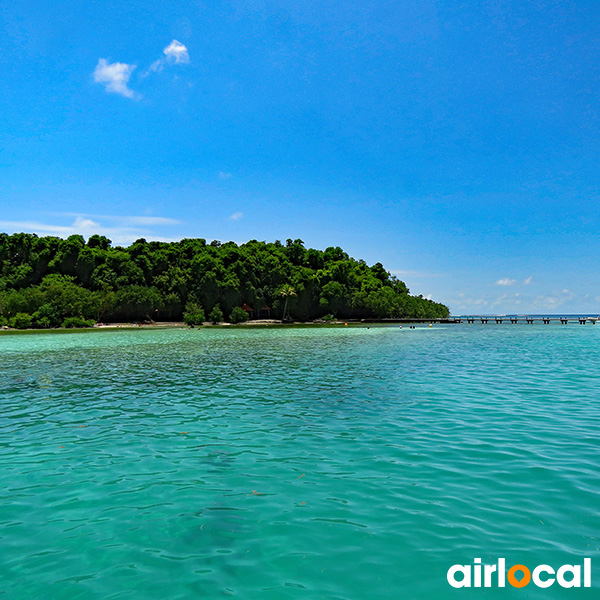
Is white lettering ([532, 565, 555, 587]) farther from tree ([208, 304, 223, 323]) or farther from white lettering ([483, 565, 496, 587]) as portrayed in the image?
tree ([208, 304, 223, 323])

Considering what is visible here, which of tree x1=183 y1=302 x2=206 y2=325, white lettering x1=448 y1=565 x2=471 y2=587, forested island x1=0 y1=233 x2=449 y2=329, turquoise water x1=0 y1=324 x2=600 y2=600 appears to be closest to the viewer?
white lettering x1=448 y1=565 x2=471 y2=587

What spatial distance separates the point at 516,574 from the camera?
19.2 ft

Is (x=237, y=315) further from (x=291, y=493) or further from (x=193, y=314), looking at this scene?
(x=291, y=493)

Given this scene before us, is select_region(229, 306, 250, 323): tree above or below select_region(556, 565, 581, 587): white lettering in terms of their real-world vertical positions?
above

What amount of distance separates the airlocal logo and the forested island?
4070 inches

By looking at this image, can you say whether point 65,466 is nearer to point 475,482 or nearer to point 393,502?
point 393,502

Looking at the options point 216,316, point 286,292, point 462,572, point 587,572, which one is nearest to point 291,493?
point 462,572

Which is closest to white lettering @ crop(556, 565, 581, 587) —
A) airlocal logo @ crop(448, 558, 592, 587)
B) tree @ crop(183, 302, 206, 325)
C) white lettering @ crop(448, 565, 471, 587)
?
airlocal logo @ crop(448, 558, 592, 587)

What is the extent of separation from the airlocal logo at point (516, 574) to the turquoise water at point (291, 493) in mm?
106

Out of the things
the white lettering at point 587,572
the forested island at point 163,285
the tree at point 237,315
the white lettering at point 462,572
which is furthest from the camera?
the tree at point 237,315

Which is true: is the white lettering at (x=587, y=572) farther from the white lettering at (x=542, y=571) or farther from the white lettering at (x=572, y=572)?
the white lettering at (x=542, y=571)

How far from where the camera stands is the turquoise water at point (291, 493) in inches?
233

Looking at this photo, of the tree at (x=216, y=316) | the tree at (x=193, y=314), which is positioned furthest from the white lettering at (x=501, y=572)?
the tree at (x=216, y=316)

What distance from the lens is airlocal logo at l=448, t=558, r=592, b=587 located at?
18.7ft
